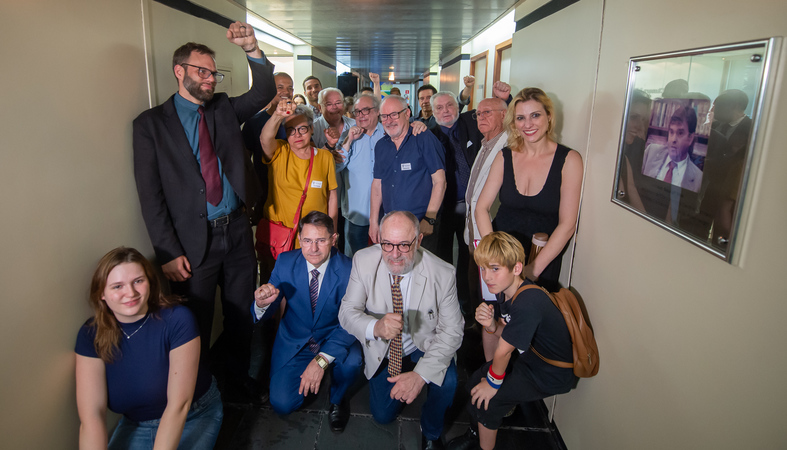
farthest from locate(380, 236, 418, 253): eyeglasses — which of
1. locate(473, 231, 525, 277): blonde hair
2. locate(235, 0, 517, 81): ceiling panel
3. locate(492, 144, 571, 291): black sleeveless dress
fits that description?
locate(235, 0, 517, 81): ceiling panel

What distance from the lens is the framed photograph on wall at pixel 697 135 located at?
1098 mm

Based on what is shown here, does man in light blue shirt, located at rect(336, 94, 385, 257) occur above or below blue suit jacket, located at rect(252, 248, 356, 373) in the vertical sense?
above

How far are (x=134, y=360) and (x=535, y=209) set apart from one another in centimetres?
205

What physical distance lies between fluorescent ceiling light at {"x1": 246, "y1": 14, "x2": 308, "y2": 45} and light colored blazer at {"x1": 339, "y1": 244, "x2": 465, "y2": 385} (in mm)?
4119

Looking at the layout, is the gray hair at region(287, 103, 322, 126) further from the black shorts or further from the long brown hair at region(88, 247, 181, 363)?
the black shorts

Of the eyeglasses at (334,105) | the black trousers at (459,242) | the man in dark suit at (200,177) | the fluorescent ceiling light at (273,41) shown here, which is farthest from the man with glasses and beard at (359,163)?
the fluorescent ceiling light at (273,41)

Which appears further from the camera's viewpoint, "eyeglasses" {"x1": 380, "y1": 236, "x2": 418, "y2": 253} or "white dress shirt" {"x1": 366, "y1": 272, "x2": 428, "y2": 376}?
Result: "white dress shirt" {"x1": 366, "y1": 272, "x2": 428, "y2": 376}

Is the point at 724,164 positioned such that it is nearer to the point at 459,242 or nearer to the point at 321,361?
the point at 321,361

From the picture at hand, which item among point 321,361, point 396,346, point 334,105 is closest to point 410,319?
point 396,346

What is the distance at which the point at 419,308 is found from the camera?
2307 millimetres

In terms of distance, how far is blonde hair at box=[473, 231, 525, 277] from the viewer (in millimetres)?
2037

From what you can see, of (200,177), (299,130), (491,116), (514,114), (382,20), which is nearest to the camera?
(200,177)

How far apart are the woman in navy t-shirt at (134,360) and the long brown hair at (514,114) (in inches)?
74.3

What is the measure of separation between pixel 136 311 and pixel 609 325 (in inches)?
80.5
